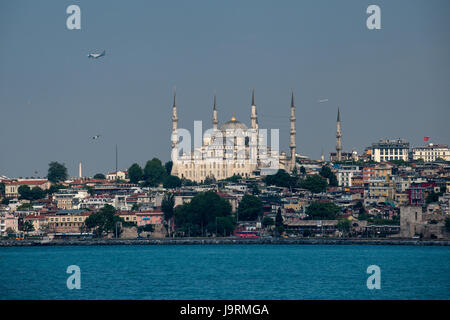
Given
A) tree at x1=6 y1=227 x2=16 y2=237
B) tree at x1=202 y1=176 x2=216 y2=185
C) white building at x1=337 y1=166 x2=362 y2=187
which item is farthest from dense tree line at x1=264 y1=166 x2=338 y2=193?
tree at x1=6 y1=227 x2=16 y2=237

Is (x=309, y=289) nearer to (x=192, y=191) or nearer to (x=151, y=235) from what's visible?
(x=151, y=235)

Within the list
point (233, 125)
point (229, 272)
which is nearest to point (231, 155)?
point (233, 125)

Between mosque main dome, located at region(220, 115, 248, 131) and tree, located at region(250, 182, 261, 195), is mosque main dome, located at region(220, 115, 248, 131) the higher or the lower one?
→ the higher one

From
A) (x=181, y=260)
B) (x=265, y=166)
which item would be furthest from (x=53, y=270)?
(x=265, y=166)

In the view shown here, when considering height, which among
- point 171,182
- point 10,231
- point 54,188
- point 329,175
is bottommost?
point 10,231

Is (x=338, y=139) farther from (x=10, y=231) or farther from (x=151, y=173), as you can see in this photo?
(x=10, y=231)

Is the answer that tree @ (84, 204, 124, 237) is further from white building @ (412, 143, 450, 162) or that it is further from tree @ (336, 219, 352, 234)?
white building @ (412, 143, 450, 162)
